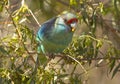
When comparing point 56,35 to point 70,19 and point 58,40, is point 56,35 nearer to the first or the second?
point 58,40

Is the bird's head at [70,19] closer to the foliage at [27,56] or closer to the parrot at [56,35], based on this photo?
the parrot at [56,35]

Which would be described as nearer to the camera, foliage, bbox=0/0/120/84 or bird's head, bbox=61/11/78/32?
foliage, bbox=0/0/120/84

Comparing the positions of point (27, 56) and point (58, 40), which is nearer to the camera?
point (27, 56)

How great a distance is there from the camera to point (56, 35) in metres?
2.38

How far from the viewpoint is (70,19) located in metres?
2.29

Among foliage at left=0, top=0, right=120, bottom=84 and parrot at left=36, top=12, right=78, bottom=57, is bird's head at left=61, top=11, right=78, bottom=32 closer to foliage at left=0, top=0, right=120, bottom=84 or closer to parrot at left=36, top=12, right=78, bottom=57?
parrot at left=36, top=12, right=78, bottom=57

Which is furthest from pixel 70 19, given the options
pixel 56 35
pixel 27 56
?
pixel 27 56

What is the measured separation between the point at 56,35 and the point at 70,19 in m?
0.15

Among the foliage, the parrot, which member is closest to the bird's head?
the parrot

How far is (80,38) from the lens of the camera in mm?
2344

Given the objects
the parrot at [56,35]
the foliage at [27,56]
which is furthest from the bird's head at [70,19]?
the foliage at [27,56]

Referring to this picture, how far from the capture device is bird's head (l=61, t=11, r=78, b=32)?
2258 mm

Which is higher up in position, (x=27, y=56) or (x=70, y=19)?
(x=70, y=19)

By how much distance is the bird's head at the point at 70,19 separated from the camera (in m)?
2.26
